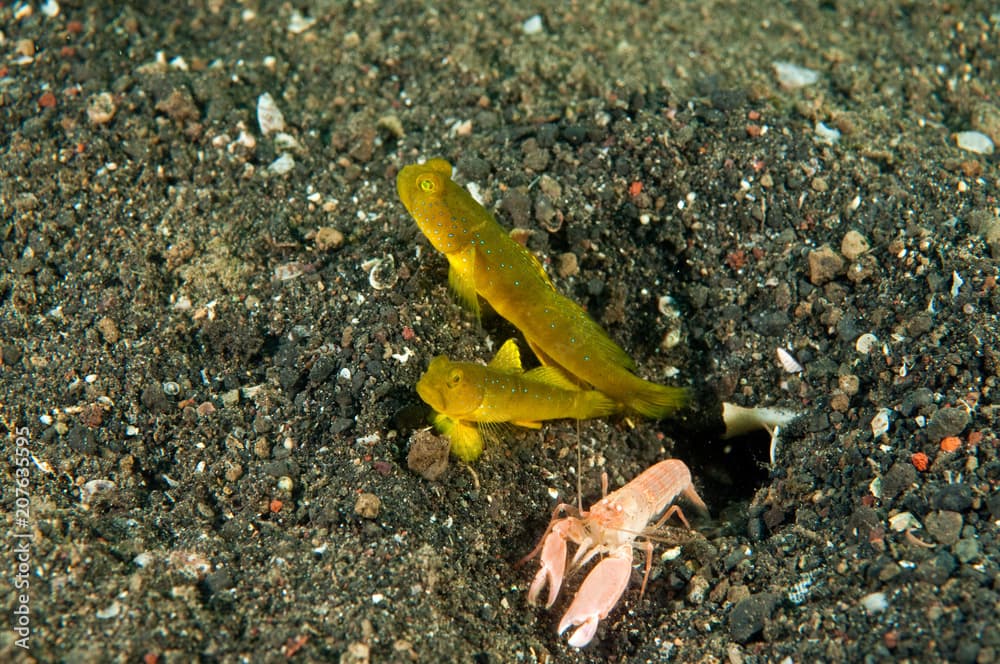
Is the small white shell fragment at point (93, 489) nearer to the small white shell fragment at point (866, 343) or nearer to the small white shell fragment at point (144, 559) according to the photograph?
the small white shell fragment at point (144, 559)

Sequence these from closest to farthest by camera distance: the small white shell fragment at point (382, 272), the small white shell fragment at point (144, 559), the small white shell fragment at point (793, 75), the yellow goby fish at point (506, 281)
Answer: the small white shell fragment at point (144, 559)
the yellow goby fish at point (506, 281)
the small white shell fragment at point (382, 272)
the small white shell fragment at point (793, 75)

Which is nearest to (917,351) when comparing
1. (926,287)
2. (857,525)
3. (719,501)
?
(926,287)

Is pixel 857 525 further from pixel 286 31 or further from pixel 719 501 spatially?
pixel 286 31

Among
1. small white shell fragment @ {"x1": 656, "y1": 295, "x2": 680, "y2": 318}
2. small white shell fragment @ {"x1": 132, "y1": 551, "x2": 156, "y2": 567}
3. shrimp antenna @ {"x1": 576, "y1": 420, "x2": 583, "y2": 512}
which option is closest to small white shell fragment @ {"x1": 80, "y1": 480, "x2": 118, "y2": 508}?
small white shell fragment @ {"x1": 132, "y1": 551, "x2": 156, "y2": 567}

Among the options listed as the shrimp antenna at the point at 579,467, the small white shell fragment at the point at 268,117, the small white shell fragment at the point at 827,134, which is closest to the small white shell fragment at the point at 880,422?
the shrimp antenna at the point at 579,467

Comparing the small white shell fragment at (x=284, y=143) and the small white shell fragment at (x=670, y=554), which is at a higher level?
the small white shell fragment at (x=284, y=143)

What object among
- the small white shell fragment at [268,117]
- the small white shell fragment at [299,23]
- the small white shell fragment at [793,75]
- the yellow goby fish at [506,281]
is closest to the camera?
the yellow goby fish at [506,281]
